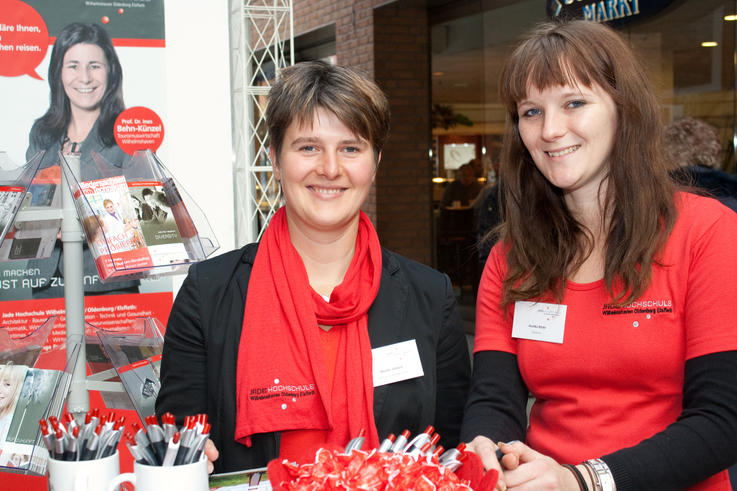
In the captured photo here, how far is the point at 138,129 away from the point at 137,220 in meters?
1.07

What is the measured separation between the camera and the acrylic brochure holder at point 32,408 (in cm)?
188

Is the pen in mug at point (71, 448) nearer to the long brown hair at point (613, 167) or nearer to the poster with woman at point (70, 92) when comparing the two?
the long brown hair at point (613, 167)

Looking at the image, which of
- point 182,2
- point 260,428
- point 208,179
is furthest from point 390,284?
point 182,2

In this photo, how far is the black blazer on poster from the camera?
69.7 inches

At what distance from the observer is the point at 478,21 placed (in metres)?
7.50

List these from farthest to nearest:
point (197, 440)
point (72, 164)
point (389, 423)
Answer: point (72, 164) → point (389, 423) → point (197, 440)

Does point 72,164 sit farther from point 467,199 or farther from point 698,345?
point 467,199

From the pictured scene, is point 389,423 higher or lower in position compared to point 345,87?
lower

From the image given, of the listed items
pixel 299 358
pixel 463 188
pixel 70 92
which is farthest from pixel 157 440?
pixel 463 188

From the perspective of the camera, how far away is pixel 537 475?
4.62 ft

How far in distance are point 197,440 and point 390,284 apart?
0.88 meters

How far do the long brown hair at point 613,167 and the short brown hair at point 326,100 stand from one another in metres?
0.32

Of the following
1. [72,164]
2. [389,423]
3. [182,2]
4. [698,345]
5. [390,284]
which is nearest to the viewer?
[698,345]

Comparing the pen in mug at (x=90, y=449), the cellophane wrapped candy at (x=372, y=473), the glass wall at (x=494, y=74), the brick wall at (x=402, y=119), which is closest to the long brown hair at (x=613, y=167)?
the cellophane wrapped candy at (x=372, y=473)
